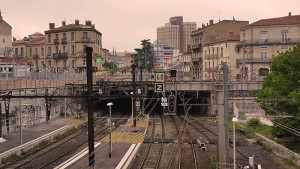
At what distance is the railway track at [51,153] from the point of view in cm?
2242

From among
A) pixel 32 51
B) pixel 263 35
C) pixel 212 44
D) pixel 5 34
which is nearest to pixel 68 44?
pixel 5 34

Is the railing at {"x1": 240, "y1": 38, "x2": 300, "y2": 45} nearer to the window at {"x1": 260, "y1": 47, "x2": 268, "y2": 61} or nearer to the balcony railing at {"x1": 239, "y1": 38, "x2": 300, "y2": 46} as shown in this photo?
the balcony railing at {"x1": 239, "y1": 38, "x2": 300, "y2": 46}

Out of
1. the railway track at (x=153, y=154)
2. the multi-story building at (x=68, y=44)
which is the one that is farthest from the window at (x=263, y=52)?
the multi-story building at (x=68, y=44)

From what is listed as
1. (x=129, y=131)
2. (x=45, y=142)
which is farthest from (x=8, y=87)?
(x=129, y=131)

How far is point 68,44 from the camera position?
7531cm

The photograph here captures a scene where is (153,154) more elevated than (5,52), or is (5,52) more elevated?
(5,52)

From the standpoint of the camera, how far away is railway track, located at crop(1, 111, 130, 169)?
22422 mm

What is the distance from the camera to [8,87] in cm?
3141

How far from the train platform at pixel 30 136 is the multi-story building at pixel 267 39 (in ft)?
118

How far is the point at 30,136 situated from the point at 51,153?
18.6 feet

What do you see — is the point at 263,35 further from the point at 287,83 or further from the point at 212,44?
the point at 287,83

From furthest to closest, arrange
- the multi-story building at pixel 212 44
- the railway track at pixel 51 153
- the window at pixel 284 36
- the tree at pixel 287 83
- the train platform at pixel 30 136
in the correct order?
the multi-story building at pixel 212 44, the window at pixel 284 36, the train platform at pixel 30 136, the tree at pixel 287 83, the railway track at pixel 51 153

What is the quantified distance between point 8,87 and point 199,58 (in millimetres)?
60658

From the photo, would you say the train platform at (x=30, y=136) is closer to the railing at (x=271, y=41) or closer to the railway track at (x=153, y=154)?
the railway track at (x=153, y=154)
